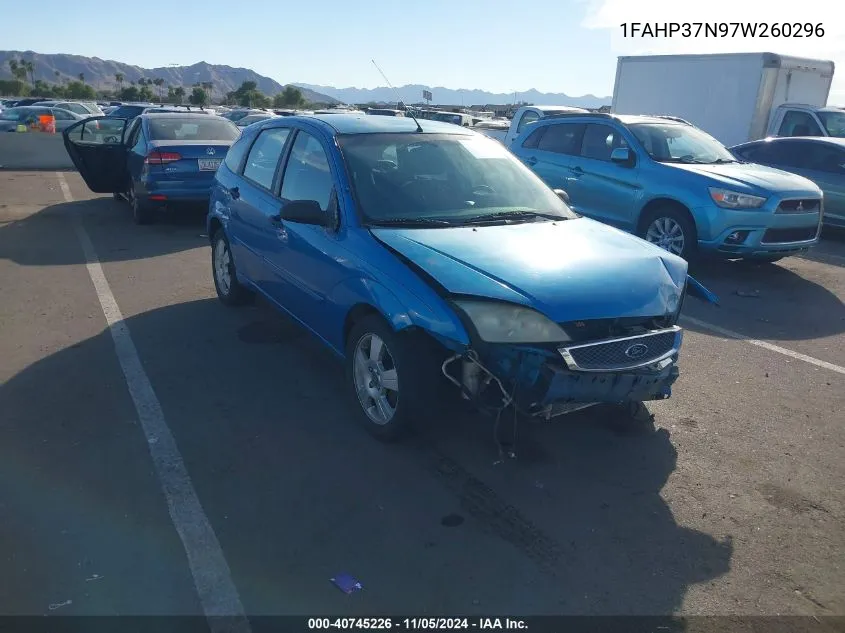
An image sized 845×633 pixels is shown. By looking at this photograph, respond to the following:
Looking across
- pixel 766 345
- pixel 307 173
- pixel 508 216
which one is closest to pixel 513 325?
pixel 508 216

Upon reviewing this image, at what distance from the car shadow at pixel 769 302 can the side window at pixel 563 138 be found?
2325mm

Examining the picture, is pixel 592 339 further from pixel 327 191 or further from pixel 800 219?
pixel 800 219

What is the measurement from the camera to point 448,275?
3.59 metres

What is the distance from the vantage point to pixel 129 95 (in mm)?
78562

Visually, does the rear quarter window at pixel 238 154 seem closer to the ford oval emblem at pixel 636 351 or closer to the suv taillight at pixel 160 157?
the ford oval emblem at pixel 636 351

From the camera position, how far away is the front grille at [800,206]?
7934mm

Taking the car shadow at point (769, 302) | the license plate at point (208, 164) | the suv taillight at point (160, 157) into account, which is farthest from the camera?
the license plate at point (208, 164)

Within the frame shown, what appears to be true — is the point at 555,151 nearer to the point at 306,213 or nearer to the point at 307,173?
the point at 307,173

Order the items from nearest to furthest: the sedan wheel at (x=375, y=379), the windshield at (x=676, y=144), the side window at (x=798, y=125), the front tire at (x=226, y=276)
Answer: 1. the sedan wheel at (x=375, y=379)
2. the front tire at (x=226, y=276)
3. the windshield at (x=676, y=144)
4. the side window at (x=798, y=125)

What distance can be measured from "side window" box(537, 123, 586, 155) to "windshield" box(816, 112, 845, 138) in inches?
285

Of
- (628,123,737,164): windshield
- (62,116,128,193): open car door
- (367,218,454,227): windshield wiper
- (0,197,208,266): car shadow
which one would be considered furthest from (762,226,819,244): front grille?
(62,116,128,193): open car door

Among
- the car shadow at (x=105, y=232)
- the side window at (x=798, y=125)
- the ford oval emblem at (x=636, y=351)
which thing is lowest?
the car shadow at (x=105, y=232)

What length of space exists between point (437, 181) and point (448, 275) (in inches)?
49.4

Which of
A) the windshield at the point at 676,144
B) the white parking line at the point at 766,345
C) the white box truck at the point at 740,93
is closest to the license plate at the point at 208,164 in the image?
the windshield at the point at 676,144
